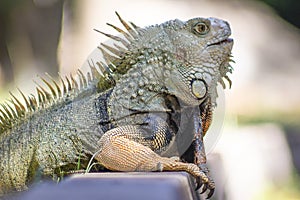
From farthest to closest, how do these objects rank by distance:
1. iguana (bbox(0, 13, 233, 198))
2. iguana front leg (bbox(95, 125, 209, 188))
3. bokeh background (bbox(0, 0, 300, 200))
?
bokeh background (bbox(0, 0, 300, 200)) → iguana (bbox(0, 13, 233, 198)) → iguana front leg (bbox(95, 125, 209, 188))

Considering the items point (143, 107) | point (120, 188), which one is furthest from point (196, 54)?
point (120, 188)

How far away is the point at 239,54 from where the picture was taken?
475 centimetres

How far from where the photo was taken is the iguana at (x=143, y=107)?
1.53 metres

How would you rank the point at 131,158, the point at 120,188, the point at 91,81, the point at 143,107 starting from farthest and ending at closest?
the point at 91,81, the point at 143,107, the point at 131,158, the point at 120,188

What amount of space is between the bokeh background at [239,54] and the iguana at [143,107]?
244 centimetres

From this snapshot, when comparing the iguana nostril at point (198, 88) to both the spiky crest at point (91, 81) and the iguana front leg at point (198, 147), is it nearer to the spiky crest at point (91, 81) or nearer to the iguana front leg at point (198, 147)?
the iguana front leg at point (198, 147)

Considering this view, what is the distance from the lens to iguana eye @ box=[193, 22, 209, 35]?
1593 mm

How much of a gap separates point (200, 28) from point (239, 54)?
322 centimetres

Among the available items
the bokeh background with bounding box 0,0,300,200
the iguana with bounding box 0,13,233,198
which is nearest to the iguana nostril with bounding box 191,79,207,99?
the iguana with bounding box 0,13,233,198

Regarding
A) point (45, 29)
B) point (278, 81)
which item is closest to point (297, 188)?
point (278, 81)

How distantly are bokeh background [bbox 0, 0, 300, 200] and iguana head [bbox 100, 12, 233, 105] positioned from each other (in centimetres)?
247

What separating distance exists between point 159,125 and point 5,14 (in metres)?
4.05

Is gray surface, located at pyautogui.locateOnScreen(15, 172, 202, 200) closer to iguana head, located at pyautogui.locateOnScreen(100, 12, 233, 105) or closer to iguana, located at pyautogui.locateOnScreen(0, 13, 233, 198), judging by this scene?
iguana, located at pyautogui.locateOnScreen(0, 13, 233, 198)

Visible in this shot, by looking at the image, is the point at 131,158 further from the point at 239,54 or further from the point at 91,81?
the point at 239,54
